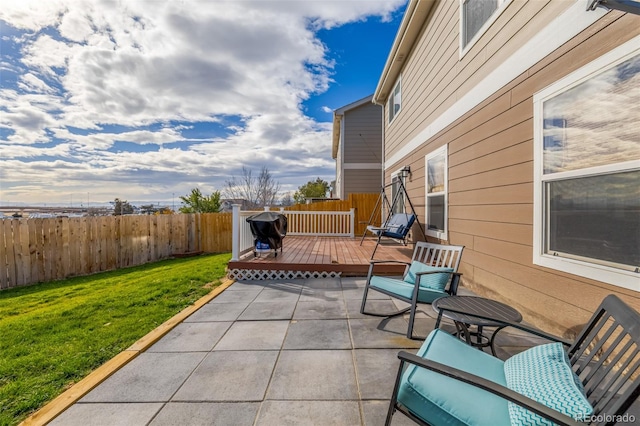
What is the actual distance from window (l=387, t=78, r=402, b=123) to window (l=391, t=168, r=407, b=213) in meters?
1.75

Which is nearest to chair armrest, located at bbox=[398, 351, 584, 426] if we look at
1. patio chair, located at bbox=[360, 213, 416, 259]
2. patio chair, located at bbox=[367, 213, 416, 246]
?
patio chair, located at bbox=[360, 213, 416, 259]

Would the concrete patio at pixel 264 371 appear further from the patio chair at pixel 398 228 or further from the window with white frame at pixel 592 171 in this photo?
the patio chair at pixel 398 228

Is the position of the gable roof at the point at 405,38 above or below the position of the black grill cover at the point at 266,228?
above

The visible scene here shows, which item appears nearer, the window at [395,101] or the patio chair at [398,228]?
the patio chair at [398,228]

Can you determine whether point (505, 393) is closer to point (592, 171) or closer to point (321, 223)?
point (592, 171)

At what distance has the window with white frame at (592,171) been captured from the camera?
1.86m

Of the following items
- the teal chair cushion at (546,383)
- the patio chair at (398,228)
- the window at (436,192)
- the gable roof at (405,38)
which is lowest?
the teal chair cushion at (546,383)

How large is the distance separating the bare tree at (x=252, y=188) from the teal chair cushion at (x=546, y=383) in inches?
780

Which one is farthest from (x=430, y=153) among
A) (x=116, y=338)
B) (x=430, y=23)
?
(x=116, y=338)

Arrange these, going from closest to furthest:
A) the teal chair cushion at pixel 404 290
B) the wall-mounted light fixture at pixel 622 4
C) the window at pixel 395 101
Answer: the wall-mounted light fixture at pixel 622 4 → the teal chair cushion at pixel 404 290 → the window at pixel 395 101

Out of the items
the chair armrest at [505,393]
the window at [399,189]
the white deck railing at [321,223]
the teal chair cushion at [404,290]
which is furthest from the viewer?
the white deck railing at [321,223]

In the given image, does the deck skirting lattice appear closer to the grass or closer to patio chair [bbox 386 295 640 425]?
the grass

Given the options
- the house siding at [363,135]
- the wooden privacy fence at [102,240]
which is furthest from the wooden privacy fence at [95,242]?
the house siding at [363,135]

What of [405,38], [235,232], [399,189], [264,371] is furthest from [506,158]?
[405,38]
